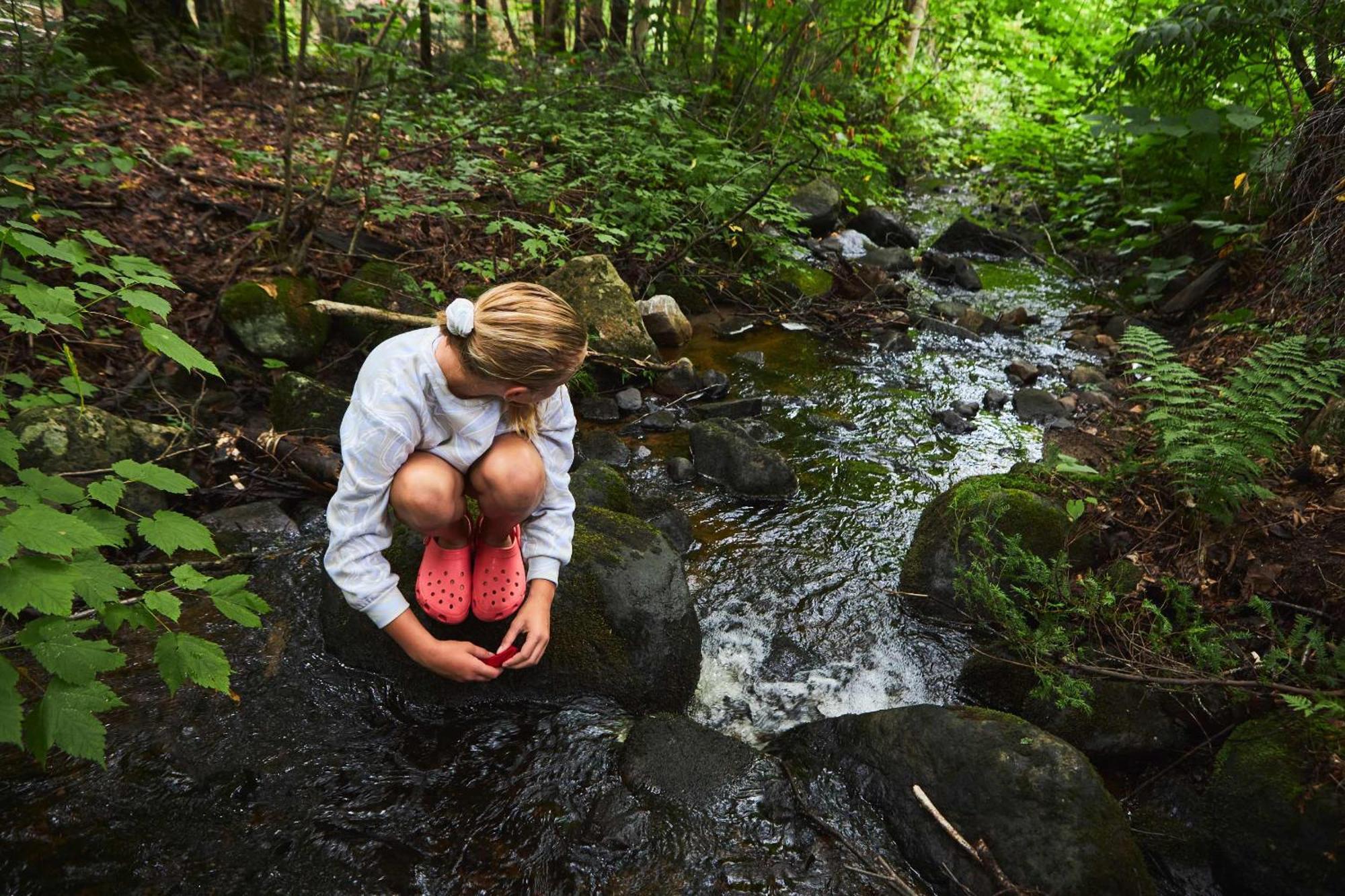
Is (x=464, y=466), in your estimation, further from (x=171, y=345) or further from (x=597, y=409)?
(x=597, y=409)

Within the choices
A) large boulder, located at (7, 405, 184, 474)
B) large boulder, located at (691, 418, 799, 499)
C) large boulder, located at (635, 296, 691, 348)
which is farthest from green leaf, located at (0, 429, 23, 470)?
large boulder, located at (635, 296, 691, 348)

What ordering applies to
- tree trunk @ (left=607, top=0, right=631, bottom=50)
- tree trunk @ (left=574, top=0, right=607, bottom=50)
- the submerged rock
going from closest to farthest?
the submerged rock < tree trunk @ (left=607, top=0, right=631, bottom=50) < tree trunk @ (left=574, top=0, right=607, bottom=50)

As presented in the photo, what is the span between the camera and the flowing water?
203 centimetres

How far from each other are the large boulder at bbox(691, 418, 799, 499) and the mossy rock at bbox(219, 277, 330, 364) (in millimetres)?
2510

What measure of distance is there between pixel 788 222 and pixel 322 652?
5.46 metres

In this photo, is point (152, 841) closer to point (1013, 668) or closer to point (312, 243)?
point (1013, 668)

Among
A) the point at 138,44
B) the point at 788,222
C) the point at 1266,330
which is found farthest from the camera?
the point at 138,44

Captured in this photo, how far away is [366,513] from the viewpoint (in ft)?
6.97

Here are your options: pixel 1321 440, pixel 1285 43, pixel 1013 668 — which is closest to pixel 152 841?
pixel 1013 668

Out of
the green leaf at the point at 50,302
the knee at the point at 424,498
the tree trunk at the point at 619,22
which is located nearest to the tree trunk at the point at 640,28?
the tree trunk at the point at 619,22

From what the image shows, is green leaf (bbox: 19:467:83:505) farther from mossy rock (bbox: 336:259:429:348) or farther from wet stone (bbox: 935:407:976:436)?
wet stone (bbox: 935:407:976:436)

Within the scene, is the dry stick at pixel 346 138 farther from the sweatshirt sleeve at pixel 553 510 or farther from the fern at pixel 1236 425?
the fern at pixel 1236 425

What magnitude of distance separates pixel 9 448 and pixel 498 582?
4.42 ft

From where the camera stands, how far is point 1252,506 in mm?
3098
